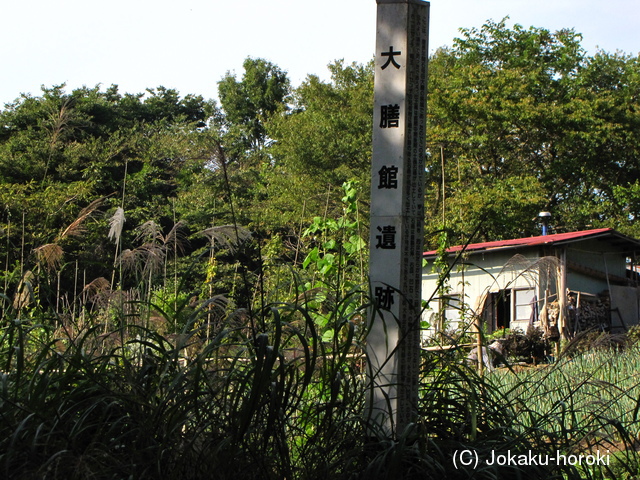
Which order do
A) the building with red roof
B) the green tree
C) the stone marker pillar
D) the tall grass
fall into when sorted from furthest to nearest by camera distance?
the green tree, the building with red roof, the stone marker pillar, the tall grass

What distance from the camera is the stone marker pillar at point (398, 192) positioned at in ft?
8.40

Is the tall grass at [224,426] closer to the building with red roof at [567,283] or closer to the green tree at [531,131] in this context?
the building with red roof at [567,283]

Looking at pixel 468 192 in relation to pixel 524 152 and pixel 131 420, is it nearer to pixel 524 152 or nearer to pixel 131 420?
pixel 524 152

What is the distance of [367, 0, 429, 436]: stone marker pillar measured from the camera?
2561 mm

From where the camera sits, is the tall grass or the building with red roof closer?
the tall grass

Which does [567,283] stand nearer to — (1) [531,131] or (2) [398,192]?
(1) [531,131]

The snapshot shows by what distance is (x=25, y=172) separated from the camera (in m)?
16.6

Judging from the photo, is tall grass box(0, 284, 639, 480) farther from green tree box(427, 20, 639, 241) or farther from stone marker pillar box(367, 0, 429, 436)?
green tree box(427, 20, 639, 241)

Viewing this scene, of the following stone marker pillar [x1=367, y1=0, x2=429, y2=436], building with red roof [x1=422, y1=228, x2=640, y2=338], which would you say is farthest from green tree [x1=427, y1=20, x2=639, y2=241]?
stone marker pillar [x1=367, y1=0, x2=429, y2=436]

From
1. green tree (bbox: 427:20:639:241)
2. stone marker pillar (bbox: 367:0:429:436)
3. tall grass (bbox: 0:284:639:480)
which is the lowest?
tall grass (bbox: 0:284:639:480)

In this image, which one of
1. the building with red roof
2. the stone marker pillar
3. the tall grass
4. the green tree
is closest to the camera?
the tall grass

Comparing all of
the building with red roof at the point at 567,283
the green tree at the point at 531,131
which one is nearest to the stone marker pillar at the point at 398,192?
the building with red roof at the point at 567,283

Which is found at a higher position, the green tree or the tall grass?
the green tree

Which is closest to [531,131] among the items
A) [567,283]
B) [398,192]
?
[567,283]
